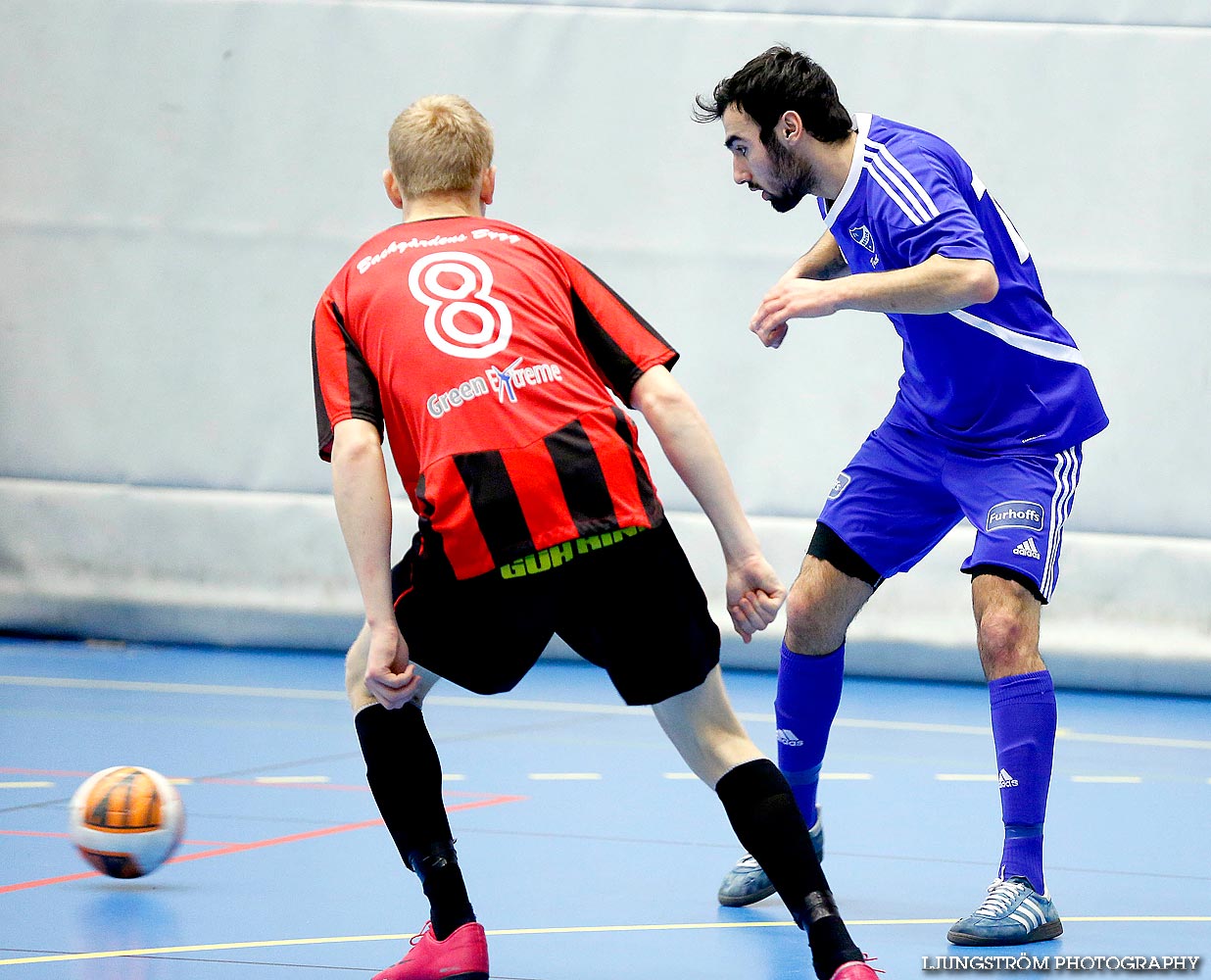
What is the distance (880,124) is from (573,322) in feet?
4.33

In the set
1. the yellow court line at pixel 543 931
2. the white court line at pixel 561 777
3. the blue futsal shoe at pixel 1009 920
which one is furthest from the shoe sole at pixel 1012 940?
the white court line at pixel 561 777

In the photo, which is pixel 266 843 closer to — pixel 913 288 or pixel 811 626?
pixel 811 626

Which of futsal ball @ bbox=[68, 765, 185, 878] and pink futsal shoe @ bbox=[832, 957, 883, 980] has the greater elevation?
pink futsal shoe @ bbox=[832, 957, 883, 980]

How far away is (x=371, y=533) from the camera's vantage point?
2932 mm

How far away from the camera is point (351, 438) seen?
2.95 metres

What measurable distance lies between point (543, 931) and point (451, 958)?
0.62 meters

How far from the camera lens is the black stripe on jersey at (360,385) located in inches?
118

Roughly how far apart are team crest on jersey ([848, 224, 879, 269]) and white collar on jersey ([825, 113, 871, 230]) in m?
0.06

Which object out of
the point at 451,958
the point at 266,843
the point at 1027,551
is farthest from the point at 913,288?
the point at 266,843

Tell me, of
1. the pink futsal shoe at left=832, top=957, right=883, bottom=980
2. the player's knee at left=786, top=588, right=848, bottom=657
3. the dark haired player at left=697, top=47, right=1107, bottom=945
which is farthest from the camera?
the player's knee at left=786, top=588, right=848, bottom=657

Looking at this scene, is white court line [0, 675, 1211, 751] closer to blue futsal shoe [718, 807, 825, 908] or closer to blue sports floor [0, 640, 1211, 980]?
blue sports floor [0, 640, 1211, 980]

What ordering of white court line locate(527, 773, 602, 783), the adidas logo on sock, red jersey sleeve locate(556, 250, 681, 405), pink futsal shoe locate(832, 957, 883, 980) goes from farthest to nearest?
1. white court line locate(527, 773, 602, 783)
2. the adidas logo on sock
3. red jersey sleeve locate(556, 250, 681, 405)
4. pink futsal shoe locate(832, 957, 883, 980)

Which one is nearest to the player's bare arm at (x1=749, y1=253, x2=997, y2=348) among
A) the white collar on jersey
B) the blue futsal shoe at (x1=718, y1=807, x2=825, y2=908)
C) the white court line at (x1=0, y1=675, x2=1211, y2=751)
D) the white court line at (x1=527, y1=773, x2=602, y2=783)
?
the white collar on jersey

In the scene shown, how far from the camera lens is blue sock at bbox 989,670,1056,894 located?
3.77 metres
